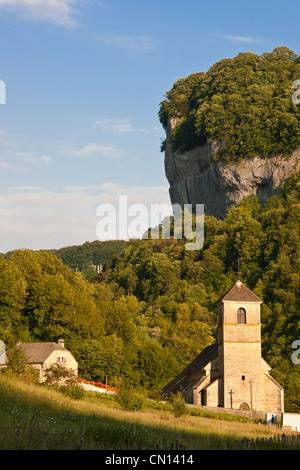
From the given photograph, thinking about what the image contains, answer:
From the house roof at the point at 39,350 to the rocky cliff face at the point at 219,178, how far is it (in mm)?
66728

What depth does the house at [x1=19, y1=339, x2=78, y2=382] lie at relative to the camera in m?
59.9

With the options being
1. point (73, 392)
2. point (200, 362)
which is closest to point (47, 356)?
point (200, 362)

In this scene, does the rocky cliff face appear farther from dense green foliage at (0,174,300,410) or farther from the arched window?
the arched window

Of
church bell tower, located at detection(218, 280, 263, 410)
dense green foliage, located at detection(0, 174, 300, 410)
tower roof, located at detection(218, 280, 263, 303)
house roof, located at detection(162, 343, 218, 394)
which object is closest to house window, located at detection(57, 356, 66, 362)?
dense green foliage, located at detection(0, 174, 300, 410)

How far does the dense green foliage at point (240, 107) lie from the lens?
409 feet

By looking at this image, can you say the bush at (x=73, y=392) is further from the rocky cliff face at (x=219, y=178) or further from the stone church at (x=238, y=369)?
the rocky cliff face at (x=219, y=178)

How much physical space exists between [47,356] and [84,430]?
1386 inches

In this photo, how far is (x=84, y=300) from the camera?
73562mm

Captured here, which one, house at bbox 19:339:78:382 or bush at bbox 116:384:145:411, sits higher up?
house at bbox 19:339:78:382

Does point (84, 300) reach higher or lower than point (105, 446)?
higher
